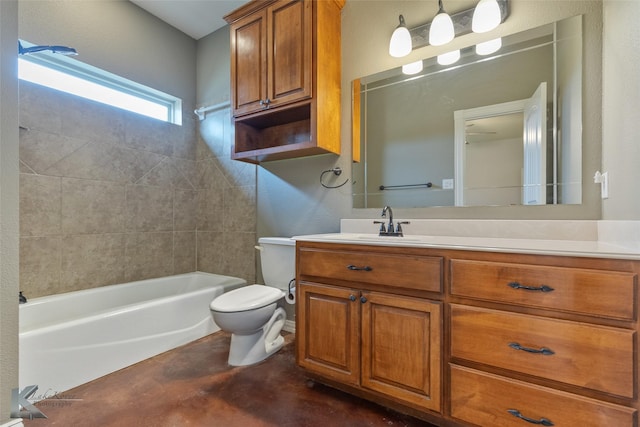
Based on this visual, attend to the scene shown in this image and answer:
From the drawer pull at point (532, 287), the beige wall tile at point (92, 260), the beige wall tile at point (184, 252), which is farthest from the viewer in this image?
the beige wall tile at point (184, 252)

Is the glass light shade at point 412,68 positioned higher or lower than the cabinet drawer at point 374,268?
higher

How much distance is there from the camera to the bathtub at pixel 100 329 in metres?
1.48

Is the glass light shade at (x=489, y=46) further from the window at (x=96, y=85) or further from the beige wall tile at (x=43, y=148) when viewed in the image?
the beige wall tile at (x=43, y=148)

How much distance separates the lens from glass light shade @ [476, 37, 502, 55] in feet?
5.17

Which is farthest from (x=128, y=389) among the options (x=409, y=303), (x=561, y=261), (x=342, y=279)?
(x=561, y=261)

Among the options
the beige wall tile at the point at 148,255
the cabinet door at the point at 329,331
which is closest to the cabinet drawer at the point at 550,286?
the cabinet door at the point at 329,331

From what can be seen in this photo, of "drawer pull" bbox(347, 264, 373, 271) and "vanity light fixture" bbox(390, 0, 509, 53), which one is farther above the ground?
"vanity light fixture" bbox(390, 0, 509, 53)

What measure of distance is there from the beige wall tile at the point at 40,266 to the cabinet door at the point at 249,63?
1628 mm

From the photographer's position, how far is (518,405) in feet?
3.34

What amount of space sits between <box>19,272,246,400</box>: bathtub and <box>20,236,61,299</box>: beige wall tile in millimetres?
81

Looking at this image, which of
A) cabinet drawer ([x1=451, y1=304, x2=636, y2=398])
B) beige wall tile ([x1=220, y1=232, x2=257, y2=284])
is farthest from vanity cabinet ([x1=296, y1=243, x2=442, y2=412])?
beige wall tile ([x1=220, y1=232, x2=257, y2=284])

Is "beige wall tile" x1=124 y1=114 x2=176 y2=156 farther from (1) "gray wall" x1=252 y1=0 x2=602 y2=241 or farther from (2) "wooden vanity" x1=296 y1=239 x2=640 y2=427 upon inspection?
(2) "wooden vanity" x1=296 y1=239 x2=640 y2=427

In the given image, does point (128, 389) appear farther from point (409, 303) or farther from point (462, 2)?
point (462, 2)

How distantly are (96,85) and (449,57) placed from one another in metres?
2.69
